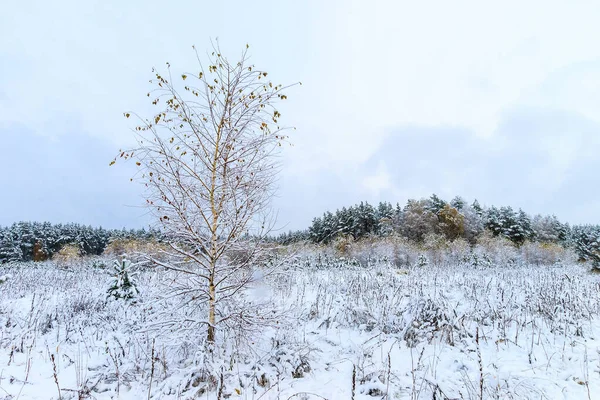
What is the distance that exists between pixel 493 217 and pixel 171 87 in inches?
1726

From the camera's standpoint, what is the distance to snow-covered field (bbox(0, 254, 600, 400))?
3336 mm

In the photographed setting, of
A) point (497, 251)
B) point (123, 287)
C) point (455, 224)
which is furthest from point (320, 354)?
point (455, 224)

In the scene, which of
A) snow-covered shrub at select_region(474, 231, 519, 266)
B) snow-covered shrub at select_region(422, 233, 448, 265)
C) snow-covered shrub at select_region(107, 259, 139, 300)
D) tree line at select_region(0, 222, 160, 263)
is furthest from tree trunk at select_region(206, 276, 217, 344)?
tree line at select_region(0, 222, 160, 263)

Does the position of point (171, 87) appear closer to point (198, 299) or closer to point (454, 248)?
point (198, 299)

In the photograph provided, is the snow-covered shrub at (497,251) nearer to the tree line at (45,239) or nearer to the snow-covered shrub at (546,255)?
the snow-covered shrub at (546,255)

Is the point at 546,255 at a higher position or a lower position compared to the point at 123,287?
higher

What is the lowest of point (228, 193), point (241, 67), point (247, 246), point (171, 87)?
point (247, 246)

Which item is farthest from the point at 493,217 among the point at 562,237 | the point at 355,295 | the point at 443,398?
the point at 443,398

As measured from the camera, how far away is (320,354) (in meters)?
4.57

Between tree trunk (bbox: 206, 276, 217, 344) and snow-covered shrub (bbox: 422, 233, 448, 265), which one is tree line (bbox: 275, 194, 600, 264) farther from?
tree trunk (bbox: 206, 276, 217, 344)

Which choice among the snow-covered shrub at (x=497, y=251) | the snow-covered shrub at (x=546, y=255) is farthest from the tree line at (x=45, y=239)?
the snow-covered shrub at (x=546, y=255)

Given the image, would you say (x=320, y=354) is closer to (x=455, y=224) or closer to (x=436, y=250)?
(x=436, y=250)

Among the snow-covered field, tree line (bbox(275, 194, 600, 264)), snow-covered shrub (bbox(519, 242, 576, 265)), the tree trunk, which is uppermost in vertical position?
tree line (bbox(275, 194, 600, 264))

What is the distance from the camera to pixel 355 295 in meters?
7.48
